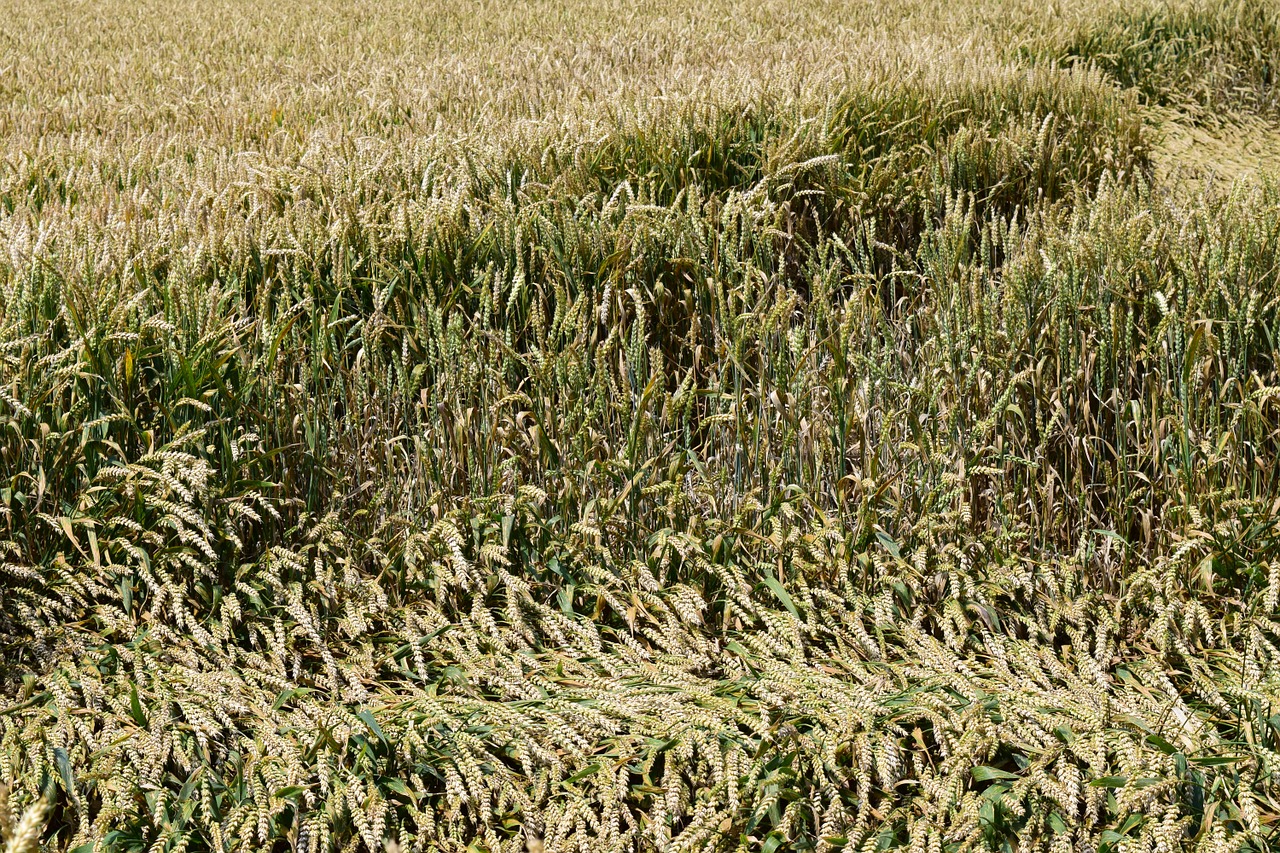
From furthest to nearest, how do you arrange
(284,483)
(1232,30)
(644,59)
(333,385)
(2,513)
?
(1232,30) < (644,59) < (333,385) < (284,483) < (2,513)

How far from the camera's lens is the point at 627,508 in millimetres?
2111

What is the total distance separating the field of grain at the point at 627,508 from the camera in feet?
5.02

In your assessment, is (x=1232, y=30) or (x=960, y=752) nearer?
(x=960, y=752)

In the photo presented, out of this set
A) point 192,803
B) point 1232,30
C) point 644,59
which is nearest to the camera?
point 192,803

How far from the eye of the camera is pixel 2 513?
6.52ft

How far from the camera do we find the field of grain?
1.53 metres

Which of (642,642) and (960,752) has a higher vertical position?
(960,752)

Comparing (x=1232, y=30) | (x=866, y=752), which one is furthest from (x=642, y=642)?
(x=1232, y=30)

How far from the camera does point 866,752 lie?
152 cm

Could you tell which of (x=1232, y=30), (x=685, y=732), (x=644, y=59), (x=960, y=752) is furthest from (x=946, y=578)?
(x=1232, y=30)

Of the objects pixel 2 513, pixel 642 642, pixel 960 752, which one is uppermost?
pixel 2 513

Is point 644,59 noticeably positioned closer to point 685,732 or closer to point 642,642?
point 642,642

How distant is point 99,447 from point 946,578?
62.0 inches

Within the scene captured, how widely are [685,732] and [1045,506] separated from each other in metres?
0.98
